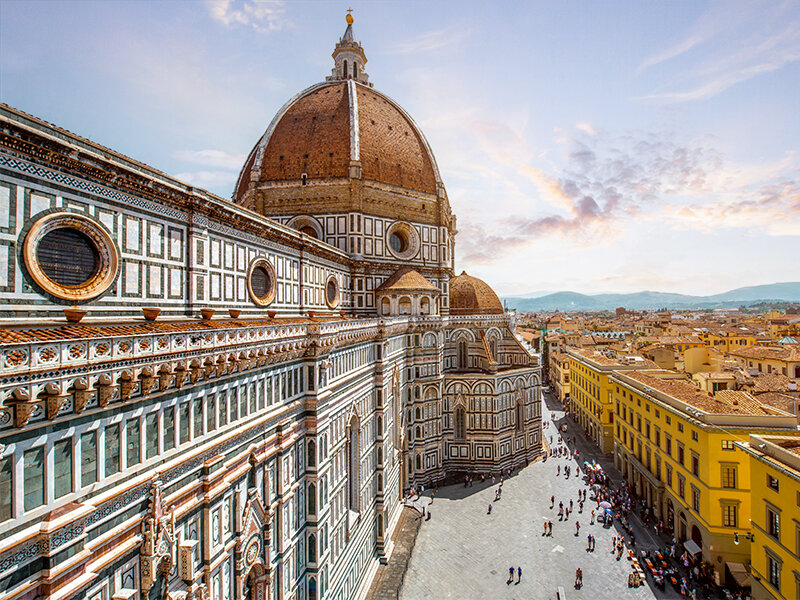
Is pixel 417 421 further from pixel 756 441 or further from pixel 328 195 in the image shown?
pixel 756 441

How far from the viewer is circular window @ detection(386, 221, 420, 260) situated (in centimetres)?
3750

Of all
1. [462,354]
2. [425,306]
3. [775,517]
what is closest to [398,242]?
[425,306]

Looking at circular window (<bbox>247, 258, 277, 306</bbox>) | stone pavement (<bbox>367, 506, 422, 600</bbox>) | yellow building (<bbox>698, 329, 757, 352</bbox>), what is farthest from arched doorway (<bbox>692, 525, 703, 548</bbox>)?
yellow building (<bbox>698, 329, 757, 352</bbox>)

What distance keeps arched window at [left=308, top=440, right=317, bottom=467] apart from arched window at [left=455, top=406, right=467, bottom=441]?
2321 centimetres

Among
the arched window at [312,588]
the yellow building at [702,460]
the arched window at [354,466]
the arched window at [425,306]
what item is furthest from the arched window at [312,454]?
the yellow building at [702,460]

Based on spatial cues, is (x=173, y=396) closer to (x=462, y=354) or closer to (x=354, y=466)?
Result: (x=354, y=466)

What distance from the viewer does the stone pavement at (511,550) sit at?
22.8m

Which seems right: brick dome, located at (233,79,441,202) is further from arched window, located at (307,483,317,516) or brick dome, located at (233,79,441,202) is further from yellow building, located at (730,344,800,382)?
yellow building, located at (730,344,800,382)

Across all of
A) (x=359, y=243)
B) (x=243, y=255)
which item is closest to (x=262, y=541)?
(x=243, y=255)

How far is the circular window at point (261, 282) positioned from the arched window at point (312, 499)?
7765 mm

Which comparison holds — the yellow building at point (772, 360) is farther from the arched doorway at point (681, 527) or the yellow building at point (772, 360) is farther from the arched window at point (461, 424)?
the arched window at point (461, 424)

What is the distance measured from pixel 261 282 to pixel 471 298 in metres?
27.8

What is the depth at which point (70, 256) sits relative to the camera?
10.6 m

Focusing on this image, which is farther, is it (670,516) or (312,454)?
(670,516)
